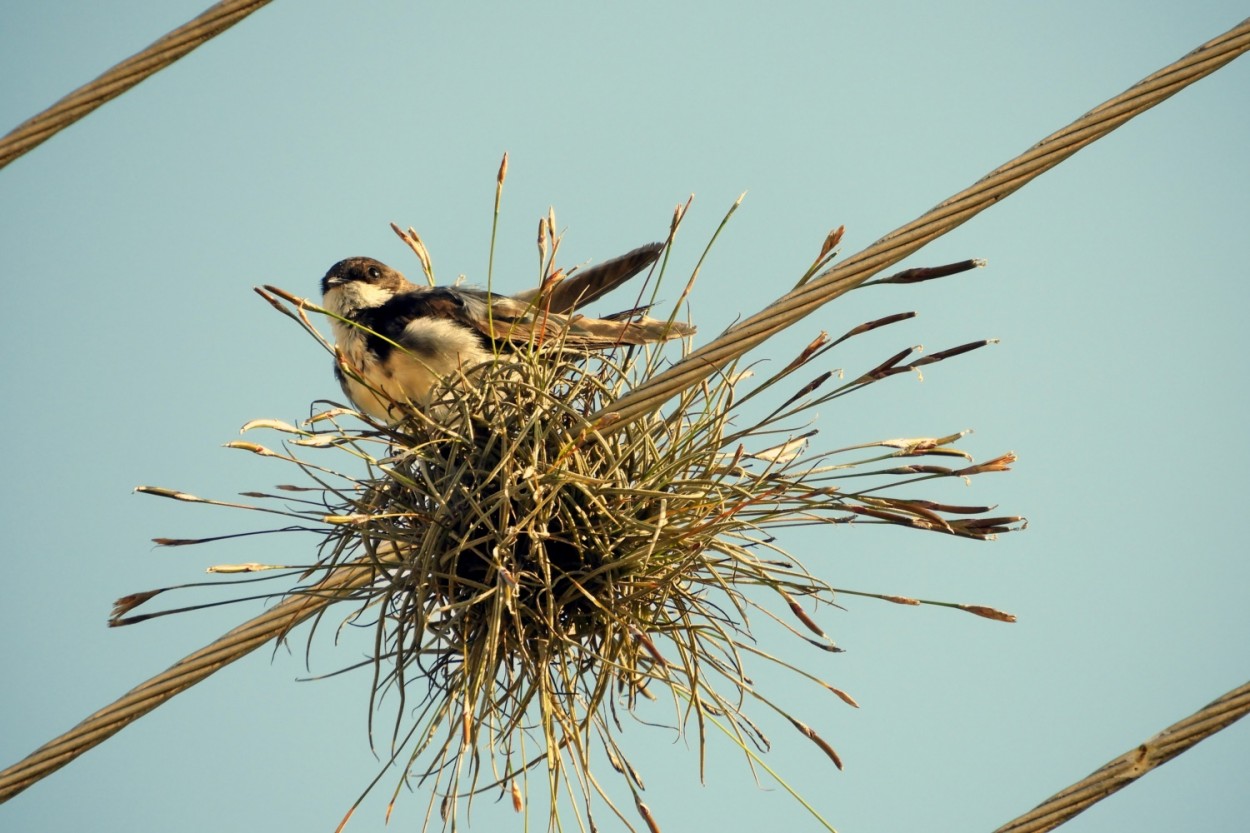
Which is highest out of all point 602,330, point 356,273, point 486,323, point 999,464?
point 356,273

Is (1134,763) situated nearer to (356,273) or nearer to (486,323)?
(486,323)

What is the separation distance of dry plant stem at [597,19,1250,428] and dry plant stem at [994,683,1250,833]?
27.6 inches

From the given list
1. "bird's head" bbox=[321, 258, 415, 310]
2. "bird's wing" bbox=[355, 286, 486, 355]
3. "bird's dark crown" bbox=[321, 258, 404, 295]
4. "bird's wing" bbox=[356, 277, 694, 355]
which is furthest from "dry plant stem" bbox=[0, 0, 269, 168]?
"bird's dark crown" bbox=[321, 258, 404, 295]

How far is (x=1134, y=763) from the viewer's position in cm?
160

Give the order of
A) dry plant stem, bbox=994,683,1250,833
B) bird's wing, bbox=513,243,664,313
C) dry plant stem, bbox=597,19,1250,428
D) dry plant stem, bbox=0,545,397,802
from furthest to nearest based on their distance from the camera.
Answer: bird's wing, bbox=513,243,664,313 < dry plant stem, bbox=0,545,397,802 < dry plant stem, bbox=597,19,1250,428 < dry plant stem, bbox=994,683,1250,833

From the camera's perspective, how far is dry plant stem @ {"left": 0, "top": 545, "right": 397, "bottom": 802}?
198cm

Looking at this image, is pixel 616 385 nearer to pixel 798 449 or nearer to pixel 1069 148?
pixel 798 449

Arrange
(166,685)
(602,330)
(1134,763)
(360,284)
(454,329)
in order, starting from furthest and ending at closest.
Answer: (360,284)
(454,329)
(602,330)
(166,685)
(1134,763)

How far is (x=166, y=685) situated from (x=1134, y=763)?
1395 mm

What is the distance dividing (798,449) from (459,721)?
765 mm

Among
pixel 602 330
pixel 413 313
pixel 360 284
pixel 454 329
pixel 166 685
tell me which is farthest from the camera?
pixel 360 284

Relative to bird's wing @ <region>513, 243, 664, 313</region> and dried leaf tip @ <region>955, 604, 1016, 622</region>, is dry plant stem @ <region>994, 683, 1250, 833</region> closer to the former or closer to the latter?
dried leaf tip @ <region>955, 604, 1016, 622</region>

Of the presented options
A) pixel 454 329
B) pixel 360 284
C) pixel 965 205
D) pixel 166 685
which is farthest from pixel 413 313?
pixel 965 205

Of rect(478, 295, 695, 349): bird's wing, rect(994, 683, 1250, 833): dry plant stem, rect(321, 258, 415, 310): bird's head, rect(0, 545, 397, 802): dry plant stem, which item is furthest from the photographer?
rect(321, 258, 415, 310): bird's head
